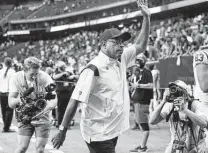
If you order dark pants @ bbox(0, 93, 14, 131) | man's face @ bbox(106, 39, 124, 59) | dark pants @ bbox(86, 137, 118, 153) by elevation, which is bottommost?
dark pants @ bbox(0, 93, 14, 131)

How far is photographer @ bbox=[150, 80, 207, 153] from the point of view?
409 centimetres

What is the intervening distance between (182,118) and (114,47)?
102 cm

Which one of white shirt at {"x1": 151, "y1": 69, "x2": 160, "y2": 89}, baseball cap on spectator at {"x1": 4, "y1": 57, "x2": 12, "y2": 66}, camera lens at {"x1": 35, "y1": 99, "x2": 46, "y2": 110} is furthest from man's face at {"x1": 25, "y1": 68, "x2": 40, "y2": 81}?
white shirt at {"x1": 151, "y1": 69, "x2": 160, "y2": 89}

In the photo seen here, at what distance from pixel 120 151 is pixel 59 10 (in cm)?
4929

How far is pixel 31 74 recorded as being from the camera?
6.07 metres

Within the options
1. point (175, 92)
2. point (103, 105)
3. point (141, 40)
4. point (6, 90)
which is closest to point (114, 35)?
point (141, 40)

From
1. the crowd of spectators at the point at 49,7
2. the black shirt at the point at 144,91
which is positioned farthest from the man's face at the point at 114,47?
the crowd of spectators at the point at 49,7

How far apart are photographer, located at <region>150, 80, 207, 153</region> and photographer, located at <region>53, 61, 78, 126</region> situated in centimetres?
815

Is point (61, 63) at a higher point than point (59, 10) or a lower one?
lower

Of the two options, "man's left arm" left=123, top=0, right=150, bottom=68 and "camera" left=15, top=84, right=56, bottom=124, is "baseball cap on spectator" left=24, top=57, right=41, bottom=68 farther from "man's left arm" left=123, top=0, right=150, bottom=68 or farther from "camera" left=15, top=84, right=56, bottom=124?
"man's left arm" left=123, top=0, right=150, bottom=68

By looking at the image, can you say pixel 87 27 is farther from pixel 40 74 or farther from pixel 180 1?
pixel 40 74

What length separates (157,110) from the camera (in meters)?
4.59

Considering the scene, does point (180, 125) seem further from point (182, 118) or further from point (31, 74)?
point (31, 74)

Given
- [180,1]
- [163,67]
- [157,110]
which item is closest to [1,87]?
[163,67]
